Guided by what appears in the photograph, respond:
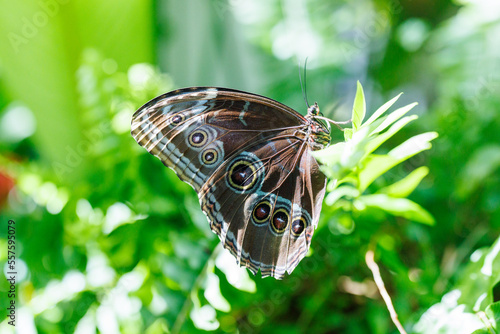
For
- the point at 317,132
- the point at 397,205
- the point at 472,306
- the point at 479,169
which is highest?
the point at 479,169

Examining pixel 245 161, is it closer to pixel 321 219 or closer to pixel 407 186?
pixel 321 219

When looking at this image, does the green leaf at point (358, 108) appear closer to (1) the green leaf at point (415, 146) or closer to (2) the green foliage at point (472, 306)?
(1) the green leaf at point (415, 146)

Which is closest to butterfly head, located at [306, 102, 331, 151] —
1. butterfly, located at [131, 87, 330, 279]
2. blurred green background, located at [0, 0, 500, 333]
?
butterfly, located at [131, 87, 330, 279]

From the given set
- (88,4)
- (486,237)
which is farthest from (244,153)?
(88,4)

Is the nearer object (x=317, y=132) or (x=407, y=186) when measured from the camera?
(x=407, y=186)

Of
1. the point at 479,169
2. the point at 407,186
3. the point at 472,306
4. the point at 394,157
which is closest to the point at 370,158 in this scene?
the point at 394,157

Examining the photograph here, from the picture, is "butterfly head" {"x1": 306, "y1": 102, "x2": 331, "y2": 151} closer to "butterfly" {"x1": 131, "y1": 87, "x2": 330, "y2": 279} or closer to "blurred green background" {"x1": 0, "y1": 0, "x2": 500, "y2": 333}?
"butterfly" {"x1": 131, "y1": 87, "x2": 330, "y2": 279}

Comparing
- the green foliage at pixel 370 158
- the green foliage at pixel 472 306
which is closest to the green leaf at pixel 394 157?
the green foliage at pixel 370 158
